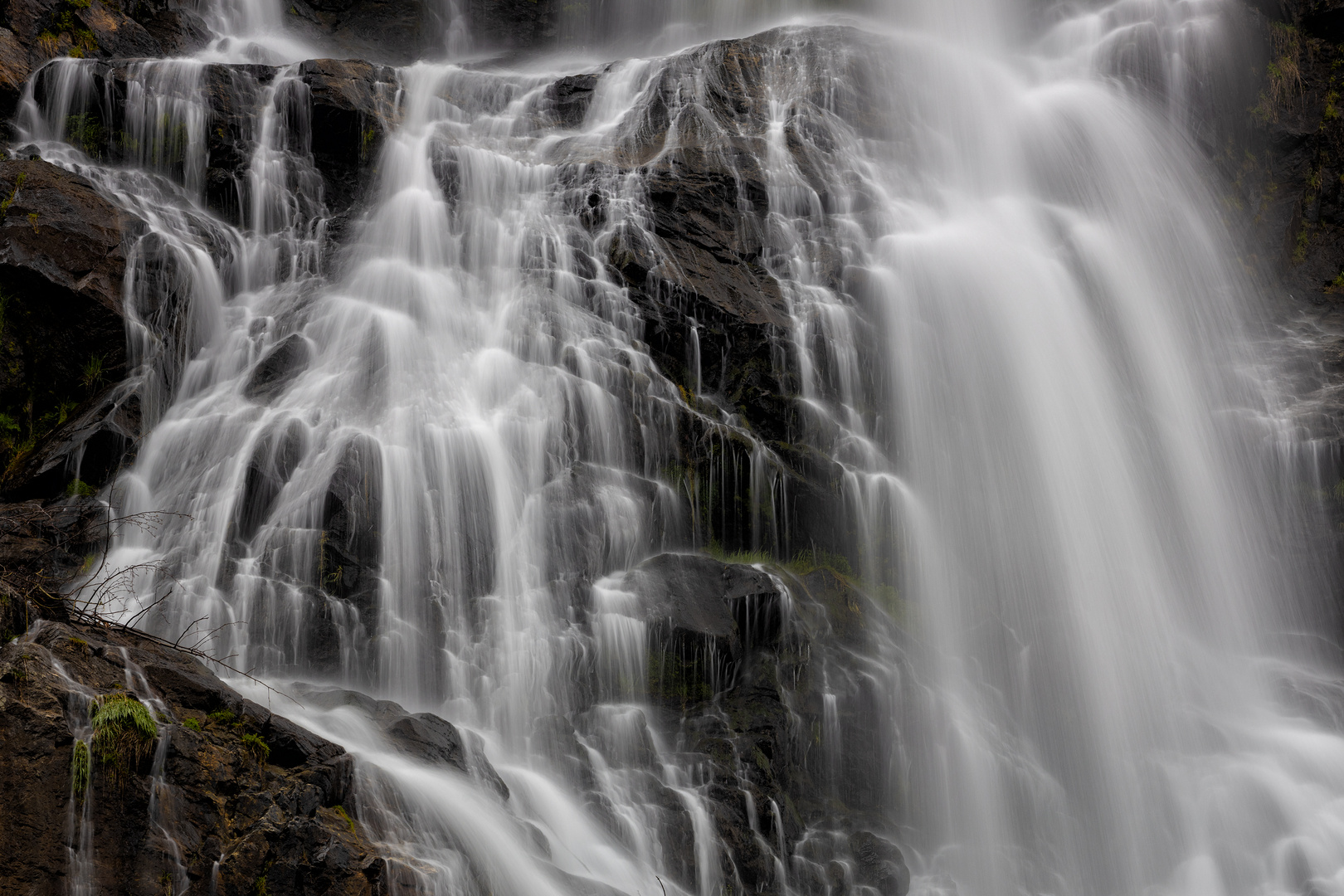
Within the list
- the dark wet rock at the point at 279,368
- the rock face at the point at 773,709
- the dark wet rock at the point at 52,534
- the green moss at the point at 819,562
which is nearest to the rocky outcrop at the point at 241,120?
the dark wet rock at the point at 279,368

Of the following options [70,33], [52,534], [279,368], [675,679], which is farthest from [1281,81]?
[70,33]

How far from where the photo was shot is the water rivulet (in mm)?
9414

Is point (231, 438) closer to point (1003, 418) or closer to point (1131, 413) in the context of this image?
point (1003, 418)

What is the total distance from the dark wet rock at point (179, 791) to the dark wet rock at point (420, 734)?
125cm

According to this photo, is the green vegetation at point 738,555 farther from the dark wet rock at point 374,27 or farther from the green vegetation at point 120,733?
the dark wet rock at point 374,27

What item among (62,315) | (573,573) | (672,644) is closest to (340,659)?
(573,573)

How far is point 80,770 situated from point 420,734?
3.05 metres

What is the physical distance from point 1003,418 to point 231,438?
1041 cm

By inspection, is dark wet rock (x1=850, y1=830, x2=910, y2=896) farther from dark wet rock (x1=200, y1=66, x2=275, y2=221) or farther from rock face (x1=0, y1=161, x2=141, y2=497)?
dark wet rock (x1=200, y1=66, x2=275, y2=221)

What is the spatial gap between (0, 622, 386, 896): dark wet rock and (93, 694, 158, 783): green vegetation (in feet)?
0.21

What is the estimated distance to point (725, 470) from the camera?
12.0 metres

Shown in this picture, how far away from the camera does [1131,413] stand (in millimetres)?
14219

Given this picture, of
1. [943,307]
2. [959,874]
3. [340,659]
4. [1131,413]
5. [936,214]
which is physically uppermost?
[936,214]

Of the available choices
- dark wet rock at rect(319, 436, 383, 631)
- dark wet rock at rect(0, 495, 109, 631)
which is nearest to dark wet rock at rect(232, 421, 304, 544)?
dark wet rock at rect(319, 436, 383, 631)
